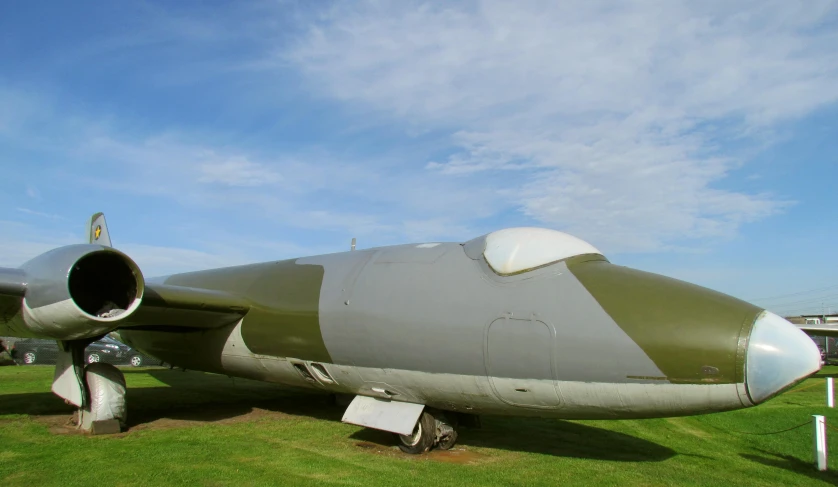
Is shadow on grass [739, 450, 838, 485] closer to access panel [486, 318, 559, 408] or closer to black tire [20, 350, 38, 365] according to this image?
access panel [486, 318, 559, 408]

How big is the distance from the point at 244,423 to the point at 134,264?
3350mm

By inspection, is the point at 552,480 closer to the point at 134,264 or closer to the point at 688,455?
the point at 688,455

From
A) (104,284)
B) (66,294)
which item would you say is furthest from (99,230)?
(66,294)

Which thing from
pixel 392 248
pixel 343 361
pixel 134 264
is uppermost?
pixel 392 248

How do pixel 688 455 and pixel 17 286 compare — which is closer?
pixel 17 286

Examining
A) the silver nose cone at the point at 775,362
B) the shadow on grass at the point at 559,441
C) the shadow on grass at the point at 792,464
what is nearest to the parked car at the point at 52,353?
the shadow on grass at the point at 559,441

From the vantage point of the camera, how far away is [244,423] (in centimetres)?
934

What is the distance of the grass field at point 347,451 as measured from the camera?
6.30 m

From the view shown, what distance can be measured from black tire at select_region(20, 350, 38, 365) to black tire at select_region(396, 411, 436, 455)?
67.6 ft

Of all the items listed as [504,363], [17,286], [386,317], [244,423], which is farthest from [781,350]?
[17,286]

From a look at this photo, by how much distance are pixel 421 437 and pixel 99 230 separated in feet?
36.7

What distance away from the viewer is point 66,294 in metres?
6.97

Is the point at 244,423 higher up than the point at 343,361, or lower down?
lower down

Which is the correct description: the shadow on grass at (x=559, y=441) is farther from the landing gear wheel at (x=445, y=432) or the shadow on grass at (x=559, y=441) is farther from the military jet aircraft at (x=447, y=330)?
the military jet aircraft at (x=447, y=330)
